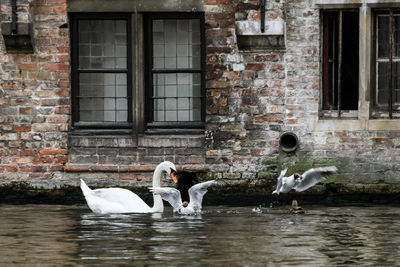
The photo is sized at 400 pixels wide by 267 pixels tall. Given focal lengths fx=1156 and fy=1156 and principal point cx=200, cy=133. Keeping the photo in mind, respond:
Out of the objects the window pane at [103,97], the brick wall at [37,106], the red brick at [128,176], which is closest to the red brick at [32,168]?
the brick wall at [37,106]

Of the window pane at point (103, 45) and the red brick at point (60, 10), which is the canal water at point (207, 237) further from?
the red brick at point (60, 10)

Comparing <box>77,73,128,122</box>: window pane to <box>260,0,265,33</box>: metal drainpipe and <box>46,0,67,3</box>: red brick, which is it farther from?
<box>260,0,265,33</box>: metal drainpipe

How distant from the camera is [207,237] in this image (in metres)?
11.0

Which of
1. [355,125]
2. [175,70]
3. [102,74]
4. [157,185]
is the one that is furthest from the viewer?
[102,74]

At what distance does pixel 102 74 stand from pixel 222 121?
70.7 inches

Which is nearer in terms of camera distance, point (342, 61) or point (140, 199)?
point (140, 199)

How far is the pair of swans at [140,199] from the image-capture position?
1352cm

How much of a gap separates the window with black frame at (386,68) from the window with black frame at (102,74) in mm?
3298

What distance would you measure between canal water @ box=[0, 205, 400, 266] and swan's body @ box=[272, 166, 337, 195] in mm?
304

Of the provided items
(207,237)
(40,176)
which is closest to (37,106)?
(40,176)

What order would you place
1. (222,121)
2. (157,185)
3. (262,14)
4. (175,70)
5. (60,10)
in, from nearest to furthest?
1. (157,185)
2. (262,14)
3. (222,121)
4. (60,10)
5. (175,70)

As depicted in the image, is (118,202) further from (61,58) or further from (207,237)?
(207,237)

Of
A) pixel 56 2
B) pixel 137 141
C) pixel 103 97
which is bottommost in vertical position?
pixel 137 141

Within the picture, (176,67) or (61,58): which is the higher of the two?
(61,58)
